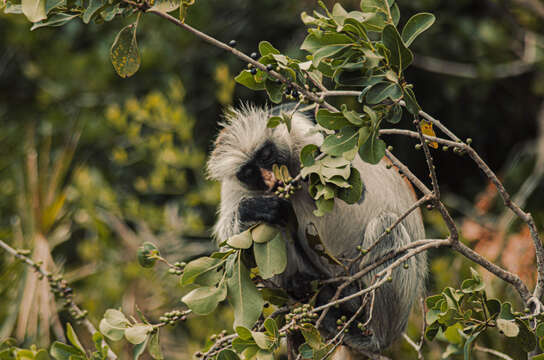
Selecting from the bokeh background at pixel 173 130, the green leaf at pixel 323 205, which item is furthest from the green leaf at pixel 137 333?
the bokeh background at pixel 173 130

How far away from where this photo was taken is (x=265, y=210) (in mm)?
2520

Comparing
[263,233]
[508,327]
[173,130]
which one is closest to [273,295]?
[263,233]

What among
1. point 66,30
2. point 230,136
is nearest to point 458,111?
point 230,136

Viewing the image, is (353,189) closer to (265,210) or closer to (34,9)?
(265,210)

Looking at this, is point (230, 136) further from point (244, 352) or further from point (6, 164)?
point (6, 164)

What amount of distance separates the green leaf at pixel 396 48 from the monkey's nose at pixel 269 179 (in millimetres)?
Result: 1350

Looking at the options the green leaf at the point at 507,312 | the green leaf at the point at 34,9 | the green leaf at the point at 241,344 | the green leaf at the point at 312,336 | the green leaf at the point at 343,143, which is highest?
the green leaf at the point at 34,9

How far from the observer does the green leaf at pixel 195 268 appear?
5.96ft

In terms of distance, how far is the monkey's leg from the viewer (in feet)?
9.54

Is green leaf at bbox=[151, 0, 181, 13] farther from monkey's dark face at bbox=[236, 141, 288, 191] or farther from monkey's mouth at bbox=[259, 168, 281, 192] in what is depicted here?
monkey's dark face at bbox=[236, 141, 288, 191]

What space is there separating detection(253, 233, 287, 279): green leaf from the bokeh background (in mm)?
2217

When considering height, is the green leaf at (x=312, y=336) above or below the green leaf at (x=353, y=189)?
below

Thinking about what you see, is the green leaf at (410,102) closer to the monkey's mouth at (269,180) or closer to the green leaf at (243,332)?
the green leaf at (243,332)

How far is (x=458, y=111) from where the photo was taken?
5.94m
